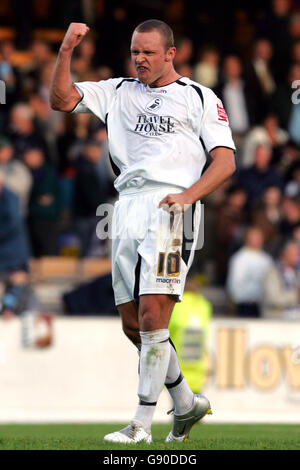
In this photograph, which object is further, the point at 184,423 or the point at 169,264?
the point at 184,423

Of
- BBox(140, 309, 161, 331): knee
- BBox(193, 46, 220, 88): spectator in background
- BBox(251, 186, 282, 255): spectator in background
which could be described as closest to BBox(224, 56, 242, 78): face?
BBox(193, 46, 220, 88): spectator in background

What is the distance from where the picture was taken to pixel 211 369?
15.1 meters

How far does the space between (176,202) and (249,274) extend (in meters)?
8.96

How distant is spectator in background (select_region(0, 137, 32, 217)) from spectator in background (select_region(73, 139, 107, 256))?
77 centimetres

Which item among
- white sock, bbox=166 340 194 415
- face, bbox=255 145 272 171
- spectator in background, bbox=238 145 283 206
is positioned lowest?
white sock, bbox=166 340 194 415

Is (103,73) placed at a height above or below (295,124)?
above

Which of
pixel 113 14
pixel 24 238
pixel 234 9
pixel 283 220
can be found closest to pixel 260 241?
pixel 283 220

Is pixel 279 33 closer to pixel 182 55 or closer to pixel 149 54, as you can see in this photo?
pixel 182 55

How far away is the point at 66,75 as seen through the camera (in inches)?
275

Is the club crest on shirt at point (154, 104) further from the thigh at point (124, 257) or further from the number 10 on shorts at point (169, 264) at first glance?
the number 10 on shorts at point (169, 264)

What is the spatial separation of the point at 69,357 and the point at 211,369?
6.32 feet

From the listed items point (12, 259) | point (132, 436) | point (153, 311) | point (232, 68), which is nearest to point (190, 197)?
point (153, 311)

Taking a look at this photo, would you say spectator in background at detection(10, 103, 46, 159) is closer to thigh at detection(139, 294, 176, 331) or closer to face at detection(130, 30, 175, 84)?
face at detection(130, 30, 175, 84)

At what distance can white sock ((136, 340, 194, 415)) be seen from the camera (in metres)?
7.23
